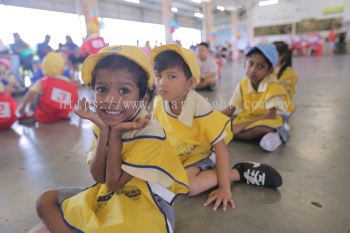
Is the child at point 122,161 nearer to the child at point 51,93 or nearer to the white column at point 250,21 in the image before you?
the child at point 51,93

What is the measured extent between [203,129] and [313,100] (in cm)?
249

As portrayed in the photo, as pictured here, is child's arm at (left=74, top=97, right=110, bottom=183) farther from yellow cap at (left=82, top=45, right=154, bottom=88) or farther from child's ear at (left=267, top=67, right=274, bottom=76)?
child's ear at (left=267, top=67, right=274, bottom=76)

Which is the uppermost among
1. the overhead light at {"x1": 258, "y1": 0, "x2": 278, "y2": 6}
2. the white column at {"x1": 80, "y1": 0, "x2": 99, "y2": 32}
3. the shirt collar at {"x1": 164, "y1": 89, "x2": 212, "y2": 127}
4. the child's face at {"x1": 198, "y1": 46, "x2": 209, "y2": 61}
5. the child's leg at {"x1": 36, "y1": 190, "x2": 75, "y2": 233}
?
the overhead light at {"x1": 258, "y1": 0, "x2": 278, "y2": 6}

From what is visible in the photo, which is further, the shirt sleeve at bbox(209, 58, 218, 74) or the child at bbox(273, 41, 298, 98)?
the shirt sleeve at bbox(209, 58, 218, 74)

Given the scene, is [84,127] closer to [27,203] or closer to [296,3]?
[27,203]

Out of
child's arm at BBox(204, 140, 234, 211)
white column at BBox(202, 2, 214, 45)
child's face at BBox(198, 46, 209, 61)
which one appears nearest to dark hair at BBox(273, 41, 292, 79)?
child's arm at BBox(204, 140, 234, 211)

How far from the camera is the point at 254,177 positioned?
1.30m

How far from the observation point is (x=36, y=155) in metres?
1.85

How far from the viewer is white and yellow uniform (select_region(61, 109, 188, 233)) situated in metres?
0.78

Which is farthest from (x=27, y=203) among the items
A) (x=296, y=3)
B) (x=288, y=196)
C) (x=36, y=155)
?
(x=296, y=3)

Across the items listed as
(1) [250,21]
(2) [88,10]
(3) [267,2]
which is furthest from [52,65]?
(3) [267,2]

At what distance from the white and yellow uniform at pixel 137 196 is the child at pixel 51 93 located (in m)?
2.06

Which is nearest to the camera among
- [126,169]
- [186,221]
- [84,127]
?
[126,169]

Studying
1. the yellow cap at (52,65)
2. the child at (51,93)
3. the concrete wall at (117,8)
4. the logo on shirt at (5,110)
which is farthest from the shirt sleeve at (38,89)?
the concrete wall at (117,8)
